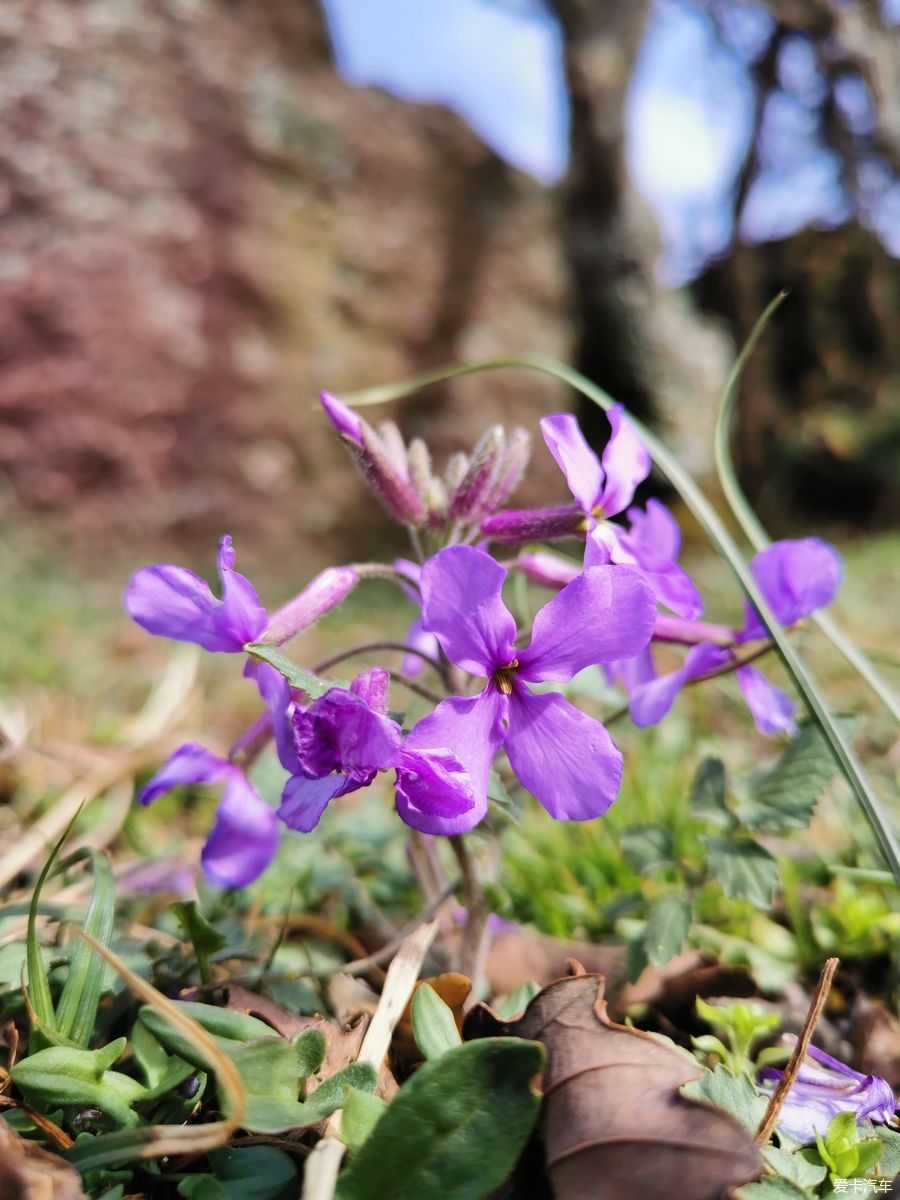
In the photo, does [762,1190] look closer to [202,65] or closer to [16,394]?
[16,394]

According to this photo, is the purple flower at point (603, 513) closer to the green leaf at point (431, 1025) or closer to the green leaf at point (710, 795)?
the green leaf at point (710, 795)

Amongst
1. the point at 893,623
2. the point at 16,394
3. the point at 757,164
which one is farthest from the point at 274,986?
the point at 757,164

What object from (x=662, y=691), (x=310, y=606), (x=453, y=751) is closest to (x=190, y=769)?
(x=310, y=606)

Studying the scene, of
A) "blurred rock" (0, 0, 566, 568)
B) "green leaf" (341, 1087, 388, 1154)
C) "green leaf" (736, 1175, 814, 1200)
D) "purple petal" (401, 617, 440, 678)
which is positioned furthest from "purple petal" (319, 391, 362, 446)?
"blurred rock" (0, 0, 566, 568)

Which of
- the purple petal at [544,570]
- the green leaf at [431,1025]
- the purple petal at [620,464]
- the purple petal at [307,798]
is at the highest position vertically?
the purple petal at [620,464]

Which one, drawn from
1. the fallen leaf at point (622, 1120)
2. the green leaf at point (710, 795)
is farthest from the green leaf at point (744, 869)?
the fallen leaf at point (622, 1120)
